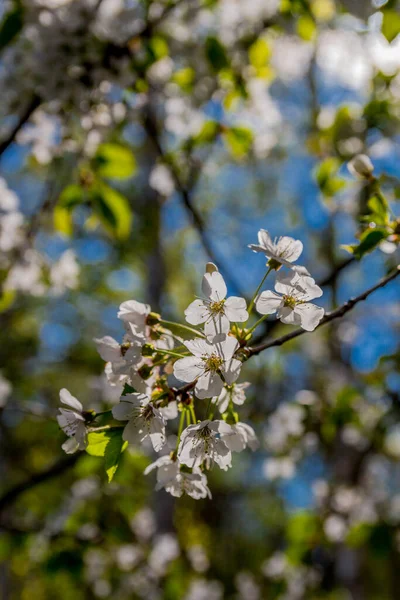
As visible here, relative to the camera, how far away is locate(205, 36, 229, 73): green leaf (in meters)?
1.95

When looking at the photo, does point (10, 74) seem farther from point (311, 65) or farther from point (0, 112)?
point (311, 65)

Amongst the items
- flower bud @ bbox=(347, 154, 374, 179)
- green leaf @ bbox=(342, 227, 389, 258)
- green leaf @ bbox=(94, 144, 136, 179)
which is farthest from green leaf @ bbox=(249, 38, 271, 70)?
green leaf @ bbox=(342, 227, 389, 258)

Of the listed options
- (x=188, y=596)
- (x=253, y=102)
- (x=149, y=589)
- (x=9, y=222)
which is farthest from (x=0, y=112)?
(x=188, y=596)

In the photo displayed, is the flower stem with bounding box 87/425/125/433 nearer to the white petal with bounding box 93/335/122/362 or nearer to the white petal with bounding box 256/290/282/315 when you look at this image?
the white petal with bounding box 93/335/122/362

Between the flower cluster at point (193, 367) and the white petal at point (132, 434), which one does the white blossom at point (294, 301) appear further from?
the white petal at point (132, 434)

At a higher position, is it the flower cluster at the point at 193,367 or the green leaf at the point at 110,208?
the flower cluster at the point at 193,367

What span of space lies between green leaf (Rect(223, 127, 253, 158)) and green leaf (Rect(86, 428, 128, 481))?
1506 millimetres

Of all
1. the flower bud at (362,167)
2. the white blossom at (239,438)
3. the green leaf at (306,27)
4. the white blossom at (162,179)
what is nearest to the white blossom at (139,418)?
the white blossom at (239,438)

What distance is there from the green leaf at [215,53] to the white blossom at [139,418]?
1561 millimetres

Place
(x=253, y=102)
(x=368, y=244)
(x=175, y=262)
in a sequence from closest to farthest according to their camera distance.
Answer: (x=368, y=244) → (x=253, y=102) → (x=175, y=262)

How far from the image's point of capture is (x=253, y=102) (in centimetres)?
Answer: 248

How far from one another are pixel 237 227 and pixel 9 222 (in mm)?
5702

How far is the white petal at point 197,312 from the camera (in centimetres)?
90

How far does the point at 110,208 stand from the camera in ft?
6.32
